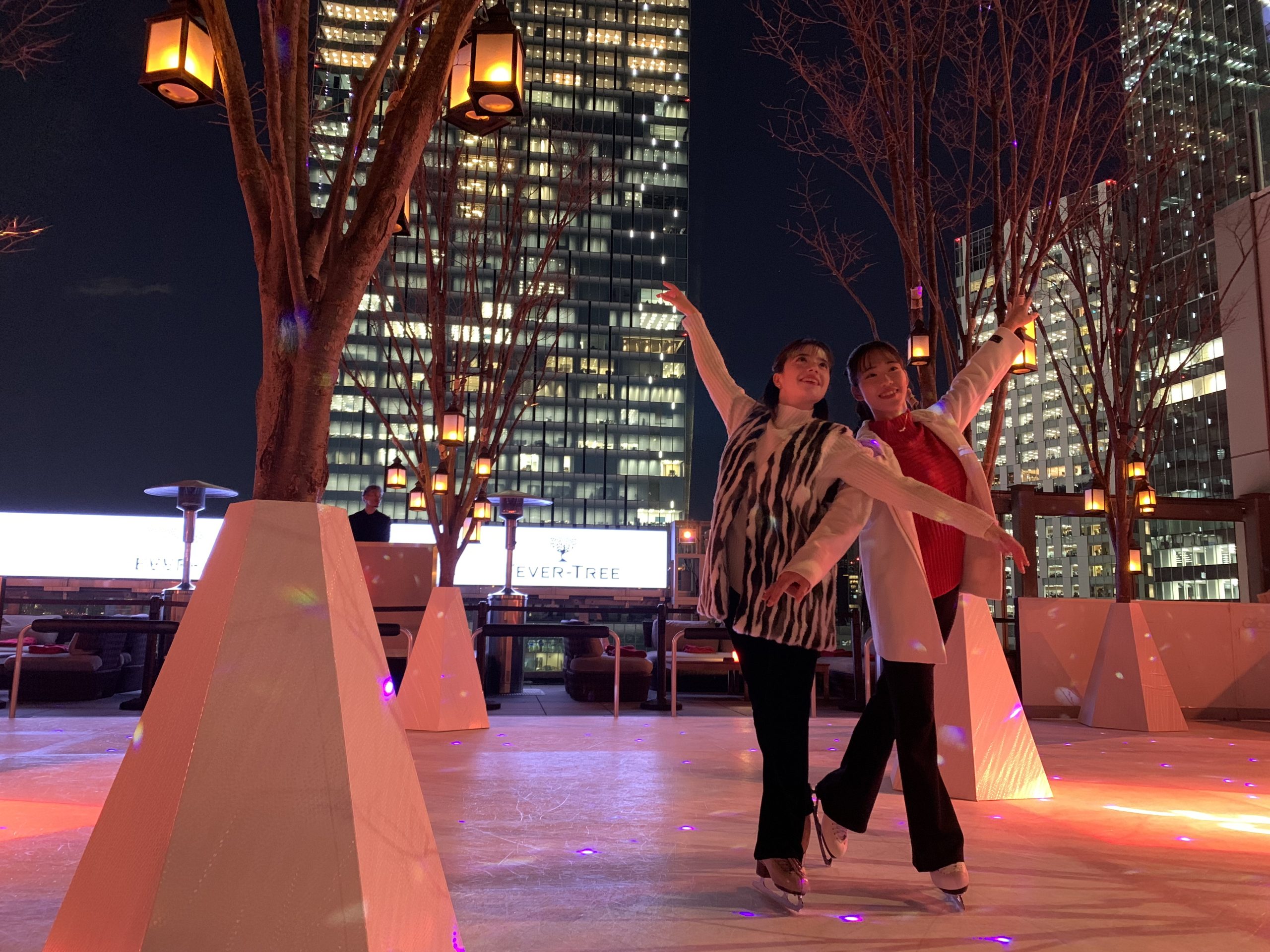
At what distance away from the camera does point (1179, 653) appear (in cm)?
734

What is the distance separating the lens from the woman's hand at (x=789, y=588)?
2086mm

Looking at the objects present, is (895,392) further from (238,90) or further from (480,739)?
(480,739)

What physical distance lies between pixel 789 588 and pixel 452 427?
6.87 meters

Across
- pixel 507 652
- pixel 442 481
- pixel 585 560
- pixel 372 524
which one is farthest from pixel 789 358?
pixel 585 560

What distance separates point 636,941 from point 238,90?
2.12 meters

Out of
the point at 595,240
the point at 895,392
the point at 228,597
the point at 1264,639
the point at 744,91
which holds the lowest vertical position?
the point at 1264,639

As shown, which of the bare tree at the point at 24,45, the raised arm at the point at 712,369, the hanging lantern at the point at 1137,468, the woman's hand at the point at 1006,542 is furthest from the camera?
the hanging lantern at the point at 1137,468

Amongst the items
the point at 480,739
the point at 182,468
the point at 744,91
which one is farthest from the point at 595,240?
the point at 480,739

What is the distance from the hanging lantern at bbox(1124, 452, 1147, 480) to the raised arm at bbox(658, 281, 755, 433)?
11.0 meters

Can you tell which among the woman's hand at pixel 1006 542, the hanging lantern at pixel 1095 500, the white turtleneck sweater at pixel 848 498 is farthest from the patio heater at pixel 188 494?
the hanging lantern at pixel 1095 500

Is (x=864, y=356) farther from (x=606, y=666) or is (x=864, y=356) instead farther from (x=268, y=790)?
(x=606, y=666)

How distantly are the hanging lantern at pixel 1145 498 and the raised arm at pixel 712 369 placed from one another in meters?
12.5

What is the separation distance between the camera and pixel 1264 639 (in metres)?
7.46

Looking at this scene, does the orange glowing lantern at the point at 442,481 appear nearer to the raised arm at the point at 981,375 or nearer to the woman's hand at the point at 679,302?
the woman's hand at the point at 679,302
